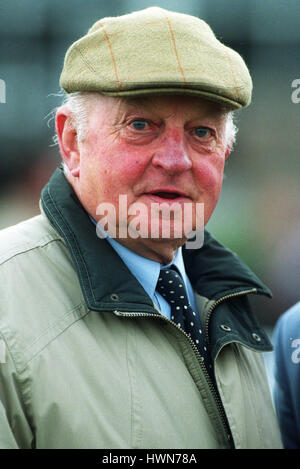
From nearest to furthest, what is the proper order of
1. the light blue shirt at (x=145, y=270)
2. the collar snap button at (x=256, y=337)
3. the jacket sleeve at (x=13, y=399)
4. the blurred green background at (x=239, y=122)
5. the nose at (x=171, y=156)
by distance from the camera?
the jacket sleeve at (x=13, y=399), the nose at (x=171, y=156), the light blue shirt at (x=145, y=270), the collar snap button at (x=256, y=337), the blurred green background at (x=239, y=122)

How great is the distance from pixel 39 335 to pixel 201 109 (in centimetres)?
92

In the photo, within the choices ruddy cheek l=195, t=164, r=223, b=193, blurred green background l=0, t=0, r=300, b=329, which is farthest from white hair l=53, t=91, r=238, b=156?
blurred green background l=0, t=0, r=300, b=329

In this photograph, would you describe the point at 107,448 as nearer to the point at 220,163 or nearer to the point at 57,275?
the point at 57,275

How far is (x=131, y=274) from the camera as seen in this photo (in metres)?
1.75

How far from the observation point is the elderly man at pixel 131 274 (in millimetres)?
1455

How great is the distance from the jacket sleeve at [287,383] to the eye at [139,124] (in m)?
1.20

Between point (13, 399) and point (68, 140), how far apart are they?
3.09ft

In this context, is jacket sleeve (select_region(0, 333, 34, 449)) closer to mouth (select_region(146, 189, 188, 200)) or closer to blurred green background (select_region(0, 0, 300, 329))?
mouth (select_region(146, 189, 188, 200))

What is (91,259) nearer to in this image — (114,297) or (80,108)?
(114,297)

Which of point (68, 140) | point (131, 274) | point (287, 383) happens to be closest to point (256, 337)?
point (287, 383)

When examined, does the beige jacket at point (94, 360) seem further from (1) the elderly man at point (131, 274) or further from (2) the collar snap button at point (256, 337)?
(2) the collar snap button at point (256, 337)

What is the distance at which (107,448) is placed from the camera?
1.45 meters

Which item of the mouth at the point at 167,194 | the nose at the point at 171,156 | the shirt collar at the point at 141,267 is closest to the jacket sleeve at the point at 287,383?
the shirt collar at the point at 141,267

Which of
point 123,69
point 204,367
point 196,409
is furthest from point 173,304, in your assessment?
point 123,69
